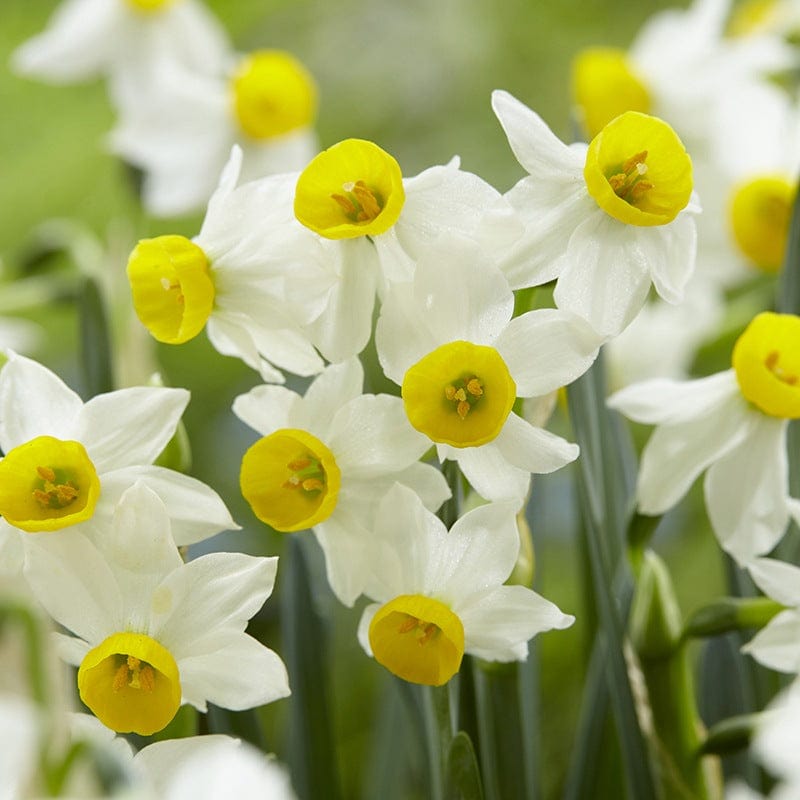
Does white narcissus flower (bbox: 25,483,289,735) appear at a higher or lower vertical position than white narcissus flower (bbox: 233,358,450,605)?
lower

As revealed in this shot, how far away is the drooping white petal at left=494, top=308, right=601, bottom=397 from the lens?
33cm

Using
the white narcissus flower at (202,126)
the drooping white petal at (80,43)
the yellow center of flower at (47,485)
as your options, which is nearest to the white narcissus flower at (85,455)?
the yellow center of flower at (47,485)

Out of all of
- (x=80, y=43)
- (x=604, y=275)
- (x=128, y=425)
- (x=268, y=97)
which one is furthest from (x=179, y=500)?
(x=80, y=43)

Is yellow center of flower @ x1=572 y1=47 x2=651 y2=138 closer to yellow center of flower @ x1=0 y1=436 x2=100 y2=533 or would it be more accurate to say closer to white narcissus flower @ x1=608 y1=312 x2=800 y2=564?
white narcissus flower @ x1=608 y1=312 x2=800 y2=564

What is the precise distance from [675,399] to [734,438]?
0.08 ft

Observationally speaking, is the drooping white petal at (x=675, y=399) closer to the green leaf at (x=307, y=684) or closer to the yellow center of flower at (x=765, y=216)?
the green leaf at (x=307, y=684)

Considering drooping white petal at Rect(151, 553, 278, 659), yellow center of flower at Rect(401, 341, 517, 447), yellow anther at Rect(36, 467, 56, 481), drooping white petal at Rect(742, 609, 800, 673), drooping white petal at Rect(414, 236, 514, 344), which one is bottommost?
drooping white petal at Rect(742, 609, 800, 673)

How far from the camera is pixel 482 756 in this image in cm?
42

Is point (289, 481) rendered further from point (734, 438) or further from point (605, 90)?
point (605, 90)

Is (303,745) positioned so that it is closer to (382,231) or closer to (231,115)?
(382,231)

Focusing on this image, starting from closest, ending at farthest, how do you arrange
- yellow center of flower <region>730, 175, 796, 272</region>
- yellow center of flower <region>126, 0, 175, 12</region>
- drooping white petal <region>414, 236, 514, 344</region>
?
drooping white petal <region>414, 236, 514, 344</region> < yellow center of flower <region>730, 175, 796, 272</region> < yellow center of flower <region>126, 0, 175, 12</region>

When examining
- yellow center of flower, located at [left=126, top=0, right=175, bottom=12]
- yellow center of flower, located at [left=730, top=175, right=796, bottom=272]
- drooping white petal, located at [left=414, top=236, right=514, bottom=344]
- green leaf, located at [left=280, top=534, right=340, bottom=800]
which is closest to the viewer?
drooping white petal, located at [left=414, top=236, right=514, bottom=344]

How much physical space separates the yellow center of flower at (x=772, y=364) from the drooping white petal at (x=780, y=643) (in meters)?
0.07

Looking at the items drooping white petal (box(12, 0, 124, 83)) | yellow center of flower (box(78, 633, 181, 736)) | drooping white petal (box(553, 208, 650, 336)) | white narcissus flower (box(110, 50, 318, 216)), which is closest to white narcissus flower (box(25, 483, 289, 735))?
yellow center of flower (box(78, 633, 181, 736))
